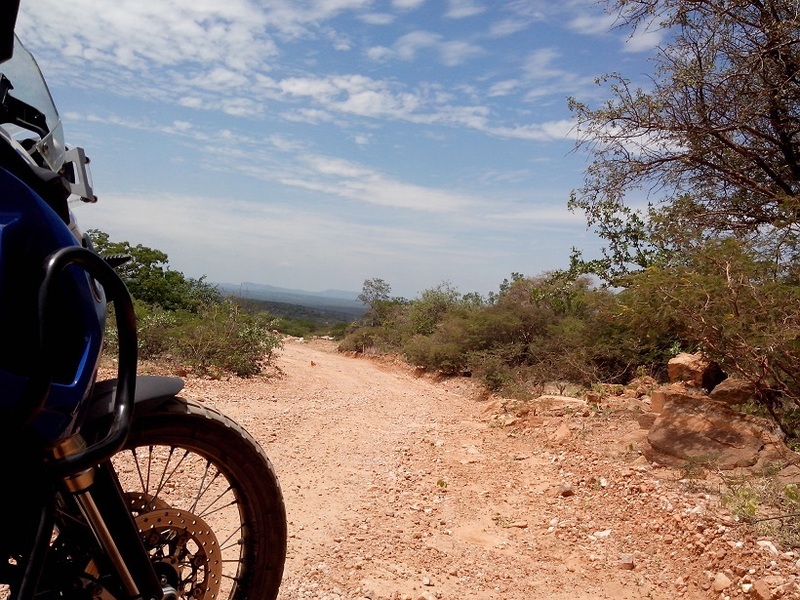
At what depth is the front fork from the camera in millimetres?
1621

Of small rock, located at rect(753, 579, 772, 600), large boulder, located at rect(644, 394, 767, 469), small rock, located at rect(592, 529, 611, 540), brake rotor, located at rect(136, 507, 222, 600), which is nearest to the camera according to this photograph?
brake rotor, located at rect(136, 507, 222, 600)

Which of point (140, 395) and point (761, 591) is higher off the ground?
point (140, 395)

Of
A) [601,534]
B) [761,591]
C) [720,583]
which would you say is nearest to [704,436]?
[601,534]

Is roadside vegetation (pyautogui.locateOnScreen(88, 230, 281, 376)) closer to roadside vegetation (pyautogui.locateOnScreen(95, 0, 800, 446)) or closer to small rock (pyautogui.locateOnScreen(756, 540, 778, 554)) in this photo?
roadside vegetation (pyautogui.locateOnScreen(95, 0, 800, 446))

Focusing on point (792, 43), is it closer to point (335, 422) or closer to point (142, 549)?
point (335, 422)

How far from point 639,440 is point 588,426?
73cm

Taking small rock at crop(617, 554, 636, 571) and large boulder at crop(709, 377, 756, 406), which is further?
large boulder at crop(709, 377, 756, 406)

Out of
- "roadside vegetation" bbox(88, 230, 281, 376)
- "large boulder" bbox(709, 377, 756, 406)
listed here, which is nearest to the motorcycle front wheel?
"large boulder" bbox(709, 377, 756, 406)

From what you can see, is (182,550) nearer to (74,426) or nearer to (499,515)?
(74,426)

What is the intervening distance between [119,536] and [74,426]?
39 centimetres

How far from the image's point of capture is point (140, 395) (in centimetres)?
180

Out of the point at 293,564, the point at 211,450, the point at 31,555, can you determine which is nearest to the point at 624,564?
Answer: the point at 293,564

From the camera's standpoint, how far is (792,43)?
629cm

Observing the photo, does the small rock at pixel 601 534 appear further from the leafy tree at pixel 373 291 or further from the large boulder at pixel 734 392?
the leafy tree at pixel 373 291
